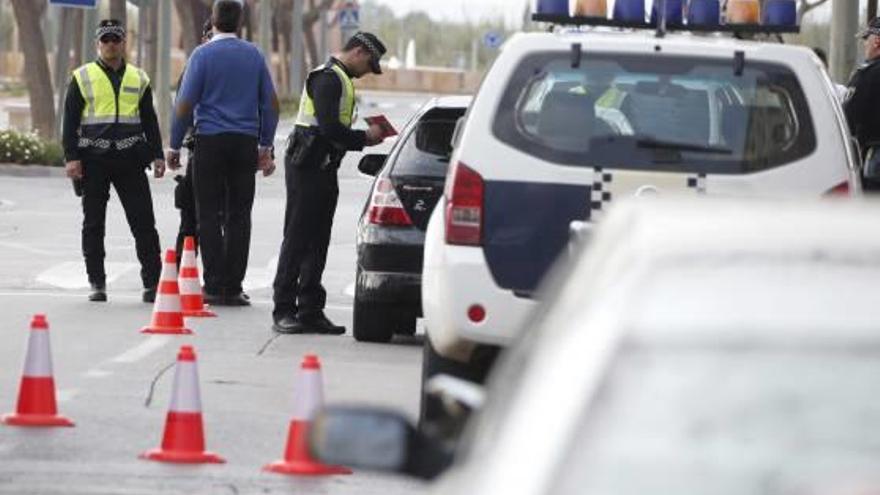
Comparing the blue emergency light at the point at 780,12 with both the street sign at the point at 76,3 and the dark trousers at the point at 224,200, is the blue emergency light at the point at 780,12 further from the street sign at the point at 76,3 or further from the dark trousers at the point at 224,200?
the street sign at the point at 76,3

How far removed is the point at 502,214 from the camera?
10273 mm

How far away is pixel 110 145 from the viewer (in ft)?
57.1

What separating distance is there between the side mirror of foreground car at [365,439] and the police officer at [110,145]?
13.1 m

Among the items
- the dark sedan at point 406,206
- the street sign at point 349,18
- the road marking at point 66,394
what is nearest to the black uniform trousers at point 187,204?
the dark sedan at point 406,206

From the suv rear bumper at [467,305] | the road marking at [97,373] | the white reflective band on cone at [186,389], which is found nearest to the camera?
the white reflective band on cone at [186,389]

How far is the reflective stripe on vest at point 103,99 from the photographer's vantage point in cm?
1739

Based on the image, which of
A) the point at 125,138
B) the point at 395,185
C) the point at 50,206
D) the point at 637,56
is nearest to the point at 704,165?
the point at 637,56

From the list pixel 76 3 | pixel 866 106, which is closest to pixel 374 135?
pixel 866 106

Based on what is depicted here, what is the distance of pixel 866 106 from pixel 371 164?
304 centimetres

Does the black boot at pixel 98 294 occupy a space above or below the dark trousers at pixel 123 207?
below

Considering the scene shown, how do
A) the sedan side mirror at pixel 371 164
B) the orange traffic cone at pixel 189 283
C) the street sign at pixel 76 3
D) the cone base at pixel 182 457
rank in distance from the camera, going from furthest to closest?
1. the street sign at pixel 76 3
2. the orange traffic cone at pixel 189 283
3. the sedan side mirror at pixel 371 164
4. the cone base at pixel 182 457

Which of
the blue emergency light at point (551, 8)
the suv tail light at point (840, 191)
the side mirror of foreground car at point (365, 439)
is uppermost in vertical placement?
the blue emergency light at point (551, 8)

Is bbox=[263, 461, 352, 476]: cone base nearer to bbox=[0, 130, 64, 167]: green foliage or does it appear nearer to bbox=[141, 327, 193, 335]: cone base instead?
bbox=[141, 327, 193, 335]: cone base

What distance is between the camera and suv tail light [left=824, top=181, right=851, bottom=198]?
34.3 feet
